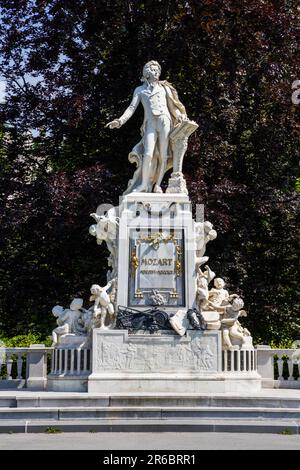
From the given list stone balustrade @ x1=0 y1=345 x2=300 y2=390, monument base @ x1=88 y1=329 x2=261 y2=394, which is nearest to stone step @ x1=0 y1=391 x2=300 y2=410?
monument base @ x1=88 y1=329 x2=261 y2=394

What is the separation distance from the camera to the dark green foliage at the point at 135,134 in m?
26.5

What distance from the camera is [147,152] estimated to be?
2008 centimetres

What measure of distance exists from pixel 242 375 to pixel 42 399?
3.75 metres

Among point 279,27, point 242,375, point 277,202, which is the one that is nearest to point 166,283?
point 242,375

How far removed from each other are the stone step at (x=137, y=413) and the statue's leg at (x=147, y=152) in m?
4.94

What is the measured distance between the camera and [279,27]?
27.5m

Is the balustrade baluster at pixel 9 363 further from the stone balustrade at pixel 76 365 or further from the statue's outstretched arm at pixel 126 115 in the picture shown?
the statue's outstretched arm at pixel 126 115

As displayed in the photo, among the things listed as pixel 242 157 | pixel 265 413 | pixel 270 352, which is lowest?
pixel 265 413

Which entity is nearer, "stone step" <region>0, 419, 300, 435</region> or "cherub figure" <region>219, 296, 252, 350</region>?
"stone step" <region>0, 419, 300, 435</region>

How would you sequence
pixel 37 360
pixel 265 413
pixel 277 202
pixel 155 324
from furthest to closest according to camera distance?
pixel 277 202, pixel 37 360, pixel 155 324, pixel 265 413

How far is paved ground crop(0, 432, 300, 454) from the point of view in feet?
45.3

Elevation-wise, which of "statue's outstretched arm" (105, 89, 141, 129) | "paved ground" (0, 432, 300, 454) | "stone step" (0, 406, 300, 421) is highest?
"statue's outstretched arm" (105, 89, 141, 129)

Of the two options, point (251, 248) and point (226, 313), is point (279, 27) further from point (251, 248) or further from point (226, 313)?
point (226, 313)

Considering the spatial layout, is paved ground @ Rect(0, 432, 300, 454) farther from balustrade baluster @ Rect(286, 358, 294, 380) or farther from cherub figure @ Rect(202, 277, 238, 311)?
balustrade baluster @ Rect(286, 358, 294, 380)
